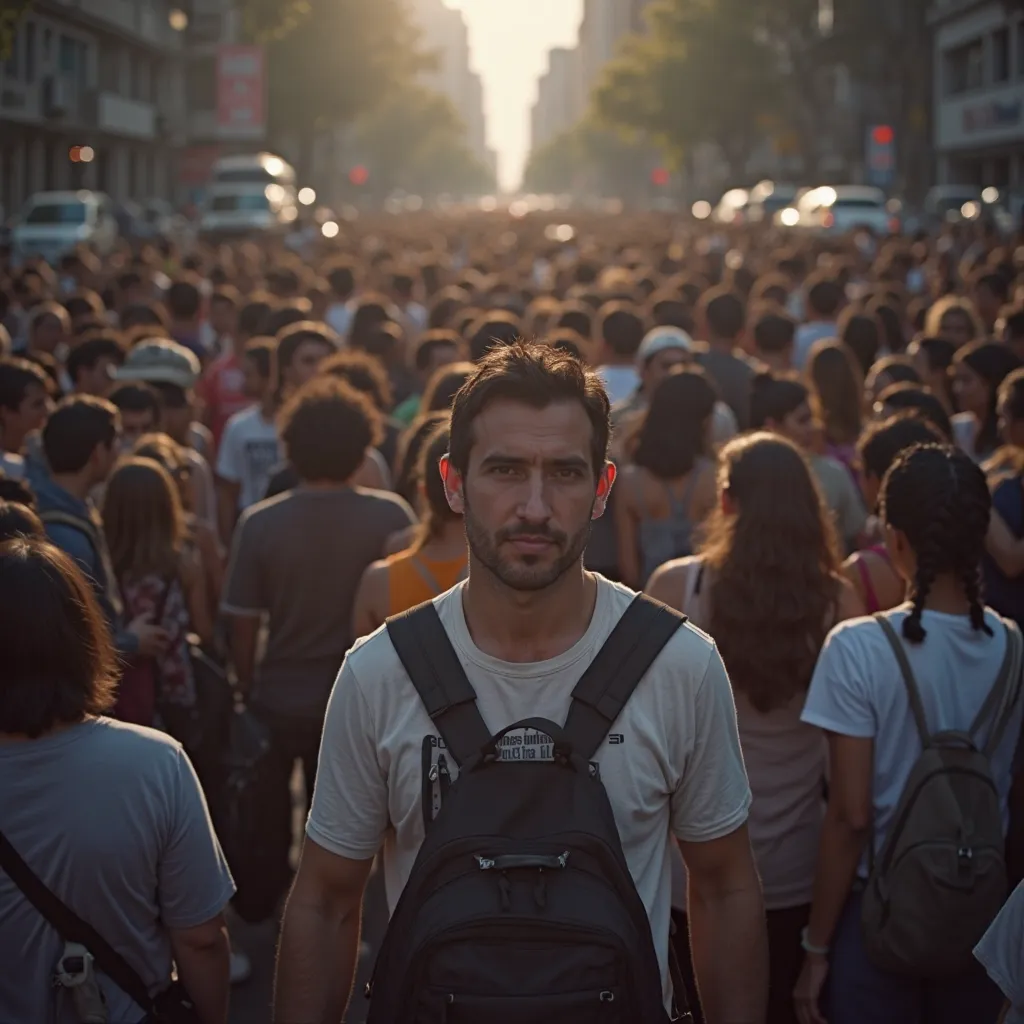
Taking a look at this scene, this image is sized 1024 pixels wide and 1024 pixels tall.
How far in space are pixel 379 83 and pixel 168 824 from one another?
7252 centimetres

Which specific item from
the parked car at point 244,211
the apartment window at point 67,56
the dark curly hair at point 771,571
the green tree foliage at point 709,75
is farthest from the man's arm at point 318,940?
the green tree foliage at point 709,75

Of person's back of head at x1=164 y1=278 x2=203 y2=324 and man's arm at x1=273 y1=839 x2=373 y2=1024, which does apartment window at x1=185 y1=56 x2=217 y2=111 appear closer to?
person's back of head at x1=164 y1=278 x2=203 y2=324

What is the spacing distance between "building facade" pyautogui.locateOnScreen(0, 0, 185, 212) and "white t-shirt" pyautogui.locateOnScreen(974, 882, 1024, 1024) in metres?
42.4

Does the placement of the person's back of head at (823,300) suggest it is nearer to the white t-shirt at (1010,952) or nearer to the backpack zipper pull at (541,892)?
the white t-shirt at (1010,952)

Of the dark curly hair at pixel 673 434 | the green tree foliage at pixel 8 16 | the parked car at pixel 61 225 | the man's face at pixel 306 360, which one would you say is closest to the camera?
the dark curly hair at pixel 673 434

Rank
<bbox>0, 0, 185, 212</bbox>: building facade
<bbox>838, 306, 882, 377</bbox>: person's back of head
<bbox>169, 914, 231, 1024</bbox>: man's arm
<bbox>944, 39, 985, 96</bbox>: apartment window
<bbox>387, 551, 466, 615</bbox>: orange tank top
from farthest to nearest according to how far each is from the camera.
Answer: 1. <bbox>944, 39, 985, 96</bbox>: apartment window
2. <bbox>0, 0, 185, 212</bbox>: building facade
3. <bbox>838, 306, 882, 377</bbox>: person's back of head
4. <bbox>387, 551, 466, 615</bbox>: orange tank top
5. <bbox>169, 914, 231, 1024</bbox>: man's arm

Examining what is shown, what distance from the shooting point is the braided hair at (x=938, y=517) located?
4062 millimetres

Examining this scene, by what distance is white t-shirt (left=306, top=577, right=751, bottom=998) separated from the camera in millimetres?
2965

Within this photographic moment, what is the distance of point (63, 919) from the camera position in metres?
3.32

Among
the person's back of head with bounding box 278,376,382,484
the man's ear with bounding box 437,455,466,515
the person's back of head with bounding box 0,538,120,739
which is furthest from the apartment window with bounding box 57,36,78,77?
the man's ear with bounding box 437,455,466,515

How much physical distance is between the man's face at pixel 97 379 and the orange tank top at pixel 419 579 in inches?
156

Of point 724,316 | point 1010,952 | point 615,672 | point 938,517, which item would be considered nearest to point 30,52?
point 724,316

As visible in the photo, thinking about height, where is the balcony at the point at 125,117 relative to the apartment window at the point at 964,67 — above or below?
below

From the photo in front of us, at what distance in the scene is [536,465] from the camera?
118 inches
